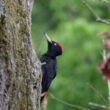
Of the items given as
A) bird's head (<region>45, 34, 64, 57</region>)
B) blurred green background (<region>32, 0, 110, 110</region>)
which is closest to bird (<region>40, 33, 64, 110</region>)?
bird's head (<region>45, 34, 64, 57</region>)

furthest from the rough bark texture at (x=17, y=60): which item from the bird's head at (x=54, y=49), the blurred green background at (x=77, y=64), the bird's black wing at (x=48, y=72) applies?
the blurred green background at (x=77, y=64)

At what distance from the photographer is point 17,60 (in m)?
4.78

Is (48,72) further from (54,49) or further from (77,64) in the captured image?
(77,64)

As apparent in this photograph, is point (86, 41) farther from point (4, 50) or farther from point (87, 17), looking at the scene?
point (4, 50)

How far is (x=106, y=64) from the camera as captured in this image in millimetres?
2955

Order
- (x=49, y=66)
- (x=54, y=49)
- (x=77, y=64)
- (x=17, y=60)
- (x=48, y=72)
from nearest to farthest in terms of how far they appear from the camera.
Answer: (x=17, y=60), (x=48, y=72), (x=49, y=66), (x=54, y=49), (x=77, y=64)

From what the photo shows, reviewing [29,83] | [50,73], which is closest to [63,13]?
[50,73]

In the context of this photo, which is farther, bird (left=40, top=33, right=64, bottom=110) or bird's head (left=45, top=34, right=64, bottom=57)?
bird's head (left=45, top=34, right=64, bottom=57)

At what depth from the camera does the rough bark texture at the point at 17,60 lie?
15.3ft

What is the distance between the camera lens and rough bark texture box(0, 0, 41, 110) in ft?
15.3

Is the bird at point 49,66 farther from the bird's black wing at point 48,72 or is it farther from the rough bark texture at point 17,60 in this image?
the rough bark texture at point 17,60

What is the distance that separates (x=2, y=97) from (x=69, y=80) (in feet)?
29.4

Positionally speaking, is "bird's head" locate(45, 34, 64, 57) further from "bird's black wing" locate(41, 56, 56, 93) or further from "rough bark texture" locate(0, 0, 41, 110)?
"rough bark texture" locate(0, 0, 41, 110)

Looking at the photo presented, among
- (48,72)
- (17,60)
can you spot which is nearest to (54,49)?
(48,72)
